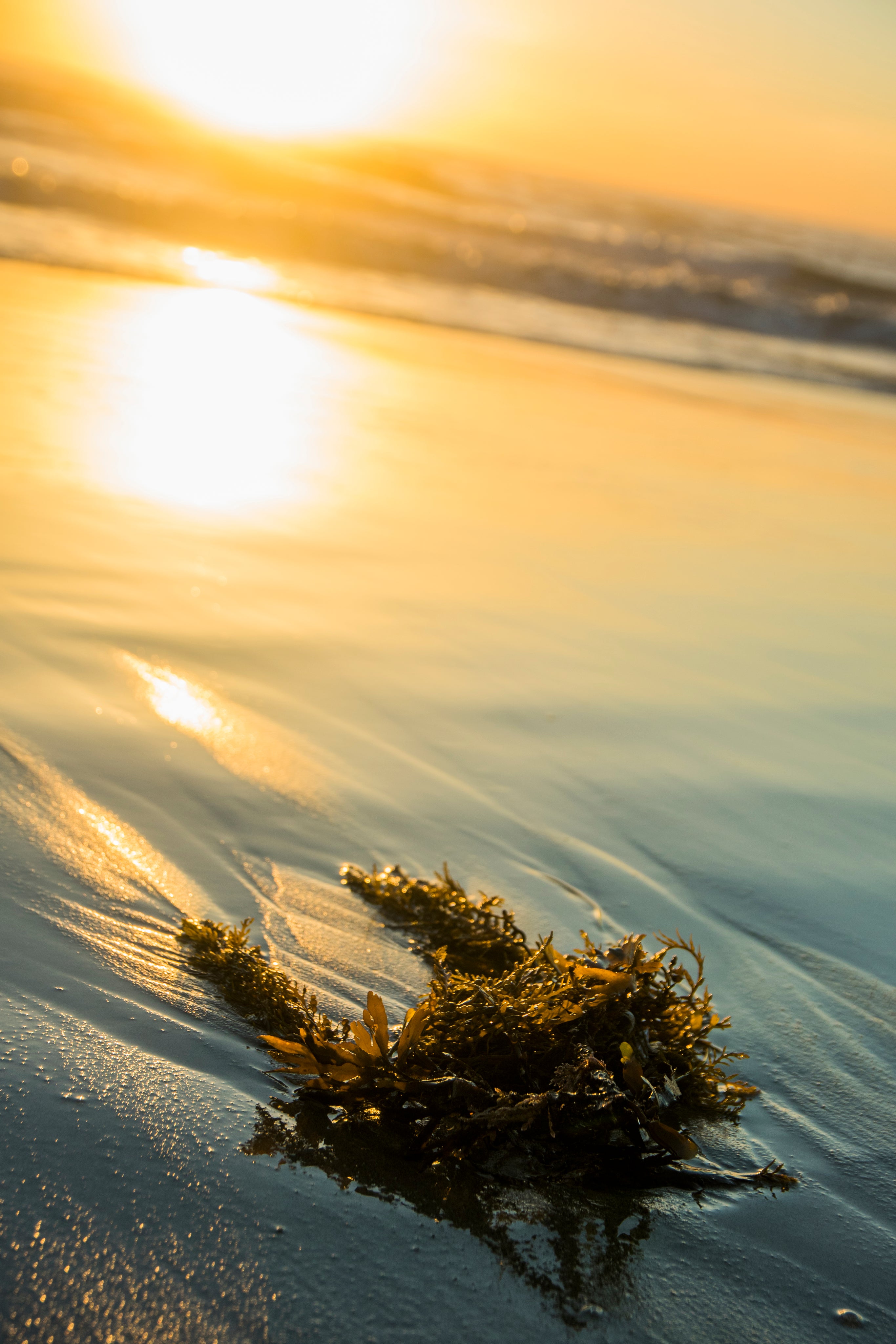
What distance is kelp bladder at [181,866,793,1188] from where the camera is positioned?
80.6 inches

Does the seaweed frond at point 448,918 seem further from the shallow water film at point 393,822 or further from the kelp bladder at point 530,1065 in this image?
the kelp bladder at point 530,1065

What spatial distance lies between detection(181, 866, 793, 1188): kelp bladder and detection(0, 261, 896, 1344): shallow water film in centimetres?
5

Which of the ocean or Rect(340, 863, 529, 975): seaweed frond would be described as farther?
Rect(340, 863, 529, 975): seaweed frond

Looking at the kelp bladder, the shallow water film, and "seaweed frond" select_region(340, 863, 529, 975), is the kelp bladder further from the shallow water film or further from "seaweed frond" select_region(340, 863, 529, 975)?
"seaweed frond" select_region(340, 863, 529, 975)

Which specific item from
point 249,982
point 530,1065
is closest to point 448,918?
point 249,982

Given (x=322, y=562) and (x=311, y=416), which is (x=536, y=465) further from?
(x=322, y=562)

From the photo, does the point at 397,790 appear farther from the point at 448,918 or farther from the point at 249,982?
the point at 249,982

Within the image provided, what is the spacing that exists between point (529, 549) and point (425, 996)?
384 cm

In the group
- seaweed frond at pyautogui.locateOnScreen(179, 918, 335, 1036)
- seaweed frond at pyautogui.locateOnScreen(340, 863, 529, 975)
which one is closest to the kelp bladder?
seaweed frond at pyautogui.locateOnScreen(179, 918, 335, 1036)

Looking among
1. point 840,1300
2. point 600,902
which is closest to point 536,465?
point 600,902

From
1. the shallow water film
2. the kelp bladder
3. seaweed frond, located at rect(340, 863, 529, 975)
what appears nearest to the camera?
the shallow water film

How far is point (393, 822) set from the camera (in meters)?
3.37

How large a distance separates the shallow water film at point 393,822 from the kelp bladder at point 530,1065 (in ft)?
0.17

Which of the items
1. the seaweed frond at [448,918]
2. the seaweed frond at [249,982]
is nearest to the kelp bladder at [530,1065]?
the seaweed frond at [249,982]
